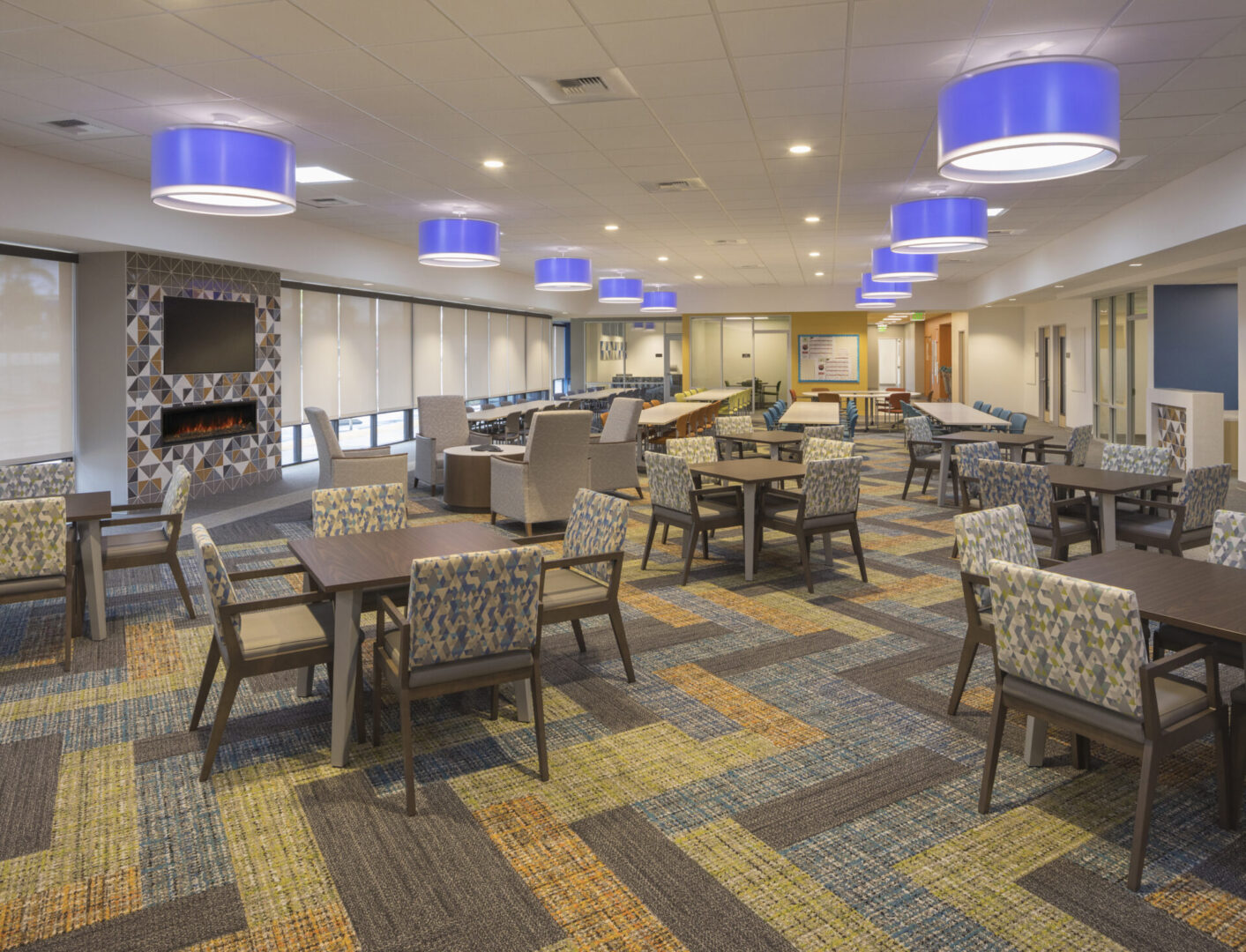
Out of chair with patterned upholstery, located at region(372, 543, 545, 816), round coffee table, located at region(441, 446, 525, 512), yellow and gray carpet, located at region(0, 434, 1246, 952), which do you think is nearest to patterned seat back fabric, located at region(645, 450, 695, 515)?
yellow and gray carpet, located at region(0, 434, 1246, 952)

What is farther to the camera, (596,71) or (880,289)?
(880,289)

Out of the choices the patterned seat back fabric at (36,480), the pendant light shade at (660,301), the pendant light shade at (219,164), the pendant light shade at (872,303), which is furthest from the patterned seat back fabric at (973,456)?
the pendant light shade at (660,301)

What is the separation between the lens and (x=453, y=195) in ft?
30.7

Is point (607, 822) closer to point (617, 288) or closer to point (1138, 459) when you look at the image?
point (1138, 459)

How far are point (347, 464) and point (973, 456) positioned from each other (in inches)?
226

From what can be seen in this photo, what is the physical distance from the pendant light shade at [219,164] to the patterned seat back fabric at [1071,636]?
5331 mm

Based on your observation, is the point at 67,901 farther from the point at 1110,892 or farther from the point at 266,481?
the point at 266,481

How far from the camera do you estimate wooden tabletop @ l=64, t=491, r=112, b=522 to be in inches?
197

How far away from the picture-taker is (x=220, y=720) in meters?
3.45

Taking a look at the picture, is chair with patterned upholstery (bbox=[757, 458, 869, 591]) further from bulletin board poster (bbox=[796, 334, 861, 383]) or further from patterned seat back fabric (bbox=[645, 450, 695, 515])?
bulletin board poster (bbox=[796, 334, 861, 383])

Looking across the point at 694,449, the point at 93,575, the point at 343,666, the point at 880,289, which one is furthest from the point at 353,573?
the point at 880,289

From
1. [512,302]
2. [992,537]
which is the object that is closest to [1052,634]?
[992,537]

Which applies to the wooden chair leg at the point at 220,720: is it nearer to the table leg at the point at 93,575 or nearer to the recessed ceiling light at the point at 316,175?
the table leg at the point at 93,575

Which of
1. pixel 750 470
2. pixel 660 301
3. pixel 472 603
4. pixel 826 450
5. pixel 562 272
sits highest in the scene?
pixel 660 301
